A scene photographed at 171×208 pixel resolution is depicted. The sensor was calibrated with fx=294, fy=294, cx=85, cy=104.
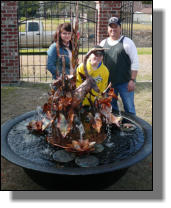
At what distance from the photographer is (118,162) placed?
2.94 metres

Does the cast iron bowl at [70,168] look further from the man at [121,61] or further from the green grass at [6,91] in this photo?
the green grass at [6,91]

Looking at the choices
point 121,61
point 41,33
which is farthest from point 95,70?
point 41,33

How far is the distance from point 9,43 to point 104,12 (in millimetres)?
2591

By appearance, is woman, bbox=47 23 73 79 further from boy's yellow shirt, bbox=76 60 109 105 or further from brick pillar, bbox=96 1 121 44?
brick pillar, bbox=96 1 121 44

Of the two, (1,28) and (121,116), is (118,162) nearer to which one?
(121,116)

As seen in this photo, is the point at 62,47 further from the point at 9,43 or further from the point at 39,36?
the point at 39,36

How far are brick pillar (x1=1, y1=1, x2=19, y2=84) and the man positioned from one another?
12.4 ft

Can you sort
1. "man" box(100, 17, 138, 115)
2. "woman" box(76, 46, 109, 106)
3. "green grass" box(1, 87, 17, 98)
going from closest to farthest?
1. "woman" box(76, 46, 109, 106)
2. "man" box(100, 17, 138, 115)
3. "green grass" box(1, 87, 17, 98)

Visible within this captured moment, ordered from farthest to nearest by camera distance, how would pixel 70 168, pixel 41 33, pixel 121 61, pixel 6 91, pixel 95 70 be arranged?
pixel 41 33, pixel 6 91, pixel 121 61, pixel 95 70, pixel 70 168

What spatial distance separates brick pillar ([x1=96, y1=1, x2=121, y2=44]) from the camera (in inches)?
297

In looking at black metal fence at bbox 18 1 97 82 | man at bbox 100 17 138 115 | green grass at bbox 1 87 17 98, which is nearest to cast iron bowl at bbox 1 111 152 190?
man at bbox 100 17 138 115

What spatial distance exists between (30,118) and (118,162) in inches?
68.7

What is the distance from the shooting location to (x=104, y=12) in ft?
25.1

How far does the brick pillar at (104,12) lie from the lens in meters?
7.54
